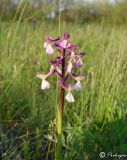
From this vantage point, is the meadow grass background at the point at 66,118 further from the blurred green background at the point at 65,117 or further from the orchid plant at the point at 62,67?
the orchid plant at the point at 62,67

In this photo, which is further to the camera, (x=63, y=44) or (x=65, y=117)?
(x=65, y=117)

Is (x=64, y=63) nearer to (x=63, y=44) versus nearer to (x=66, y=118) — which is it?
Answer: (x=63, y=44)

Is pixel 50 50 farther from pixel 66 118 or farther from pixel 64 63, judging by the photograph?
pixel 66 118

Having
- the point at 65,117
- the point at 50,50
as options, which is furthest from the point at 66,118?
the point at 50,50

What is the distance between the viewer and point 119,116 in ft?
4.99

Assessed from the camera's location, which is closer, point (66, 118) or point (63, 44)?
point (63, 44)

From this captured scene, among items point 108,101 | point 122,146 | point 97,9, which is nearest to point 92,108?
point 108,101

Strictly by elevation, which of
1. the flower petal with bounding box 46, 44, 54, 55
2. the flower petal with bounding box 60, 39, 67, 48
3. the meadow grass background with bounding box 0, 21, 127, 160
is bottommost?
the meadow grass background with bounding box 0, 21, 127, 160

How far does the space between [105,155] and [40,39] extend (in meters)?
2.32

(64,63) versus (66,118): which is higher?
(64,63)

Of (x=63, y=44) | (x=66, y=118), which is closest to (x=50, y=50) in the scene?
(x=63, y=44)

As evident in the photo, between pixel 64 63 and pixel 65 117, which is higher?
pixel 64 63

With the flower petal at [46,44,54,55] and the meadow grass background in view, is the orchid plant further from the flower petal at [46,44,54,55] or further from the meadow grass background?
the meadow grass background

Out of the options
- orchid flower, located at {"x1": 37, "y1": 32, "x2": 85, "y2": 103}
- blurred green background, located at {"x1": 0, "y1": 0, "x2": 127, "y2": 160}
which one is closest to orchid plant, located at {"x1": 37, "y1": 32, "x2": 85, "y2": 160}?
orchid flower, located at {"x1": 37, "y1": 32, "x2": 85, "y2": 103}
